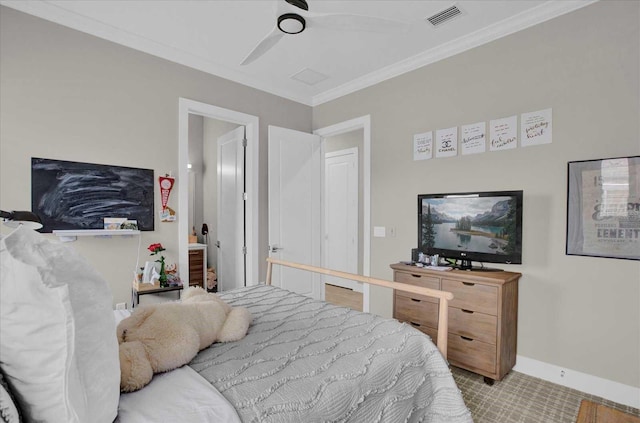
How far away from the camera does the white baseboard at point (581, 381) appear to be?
6.98 feet

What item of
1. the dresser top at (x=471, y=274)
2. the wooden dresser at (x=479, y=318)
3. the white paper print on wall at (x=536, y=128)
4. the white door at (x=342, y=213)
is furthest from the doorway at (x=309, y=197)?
the white paper print on wall at (x=536, y=128)

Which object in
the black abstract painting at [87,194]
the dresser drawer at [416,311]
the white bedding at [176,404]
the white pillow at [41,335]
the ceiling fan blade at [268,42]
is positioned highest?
the ceiling fan blade at [268,42]

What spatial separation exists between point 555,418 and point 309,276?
2.64m

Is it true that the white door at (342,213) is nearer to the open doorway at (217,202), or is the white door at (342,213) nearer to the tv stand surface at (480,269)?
the open doorway at (217,202)

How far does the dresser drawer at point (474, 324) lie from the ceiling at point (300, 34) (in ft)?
6.97

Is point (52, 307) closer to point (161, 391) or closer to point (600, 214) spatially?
point (161, 391)

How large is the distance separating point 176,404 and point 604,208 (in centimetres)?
279

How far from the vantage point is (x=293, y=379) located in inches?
44.4

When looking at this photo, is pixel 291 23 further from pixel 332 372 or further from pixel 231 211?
pixel 231 211

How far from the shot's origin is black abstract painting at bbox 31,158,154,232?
2.40m

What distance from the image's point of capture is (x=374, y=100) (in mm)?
3637

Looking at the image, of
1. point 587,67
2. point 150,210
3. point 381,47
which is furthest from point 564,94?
point 150,210

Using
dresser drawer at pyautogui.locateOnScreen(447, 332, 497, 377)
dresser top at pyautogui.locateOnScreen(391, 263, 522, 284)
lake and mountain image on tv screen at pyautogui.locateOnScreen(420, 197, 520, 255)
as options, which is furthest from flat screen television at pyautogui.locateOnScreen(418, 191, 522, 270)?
dresser drawer at pyautogui.locateOnScreen(447, 332, 497, 377)

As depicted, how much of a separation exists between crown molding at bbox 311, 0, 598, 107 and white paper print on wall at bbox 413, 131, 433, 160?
0.72 metres
